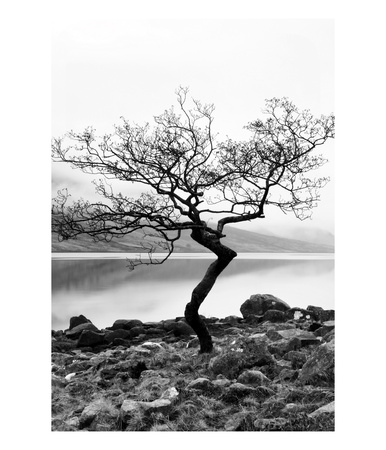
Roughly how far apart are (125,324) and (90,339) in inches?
21.3

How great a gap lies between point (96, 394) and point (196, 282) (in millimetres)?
1778

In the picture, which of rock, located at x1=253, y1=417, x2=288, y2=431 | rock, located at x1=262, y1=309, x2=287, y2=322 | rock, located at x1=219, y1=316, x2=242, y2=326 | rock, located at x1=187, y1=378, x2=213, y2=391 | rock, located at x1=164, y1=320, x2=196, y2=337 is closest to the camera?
rock, located at x1=253, y1=417, x2=288, y2=431

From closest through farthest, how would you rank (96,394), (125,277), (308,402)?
(308,402)
(96,394)
(125,277)

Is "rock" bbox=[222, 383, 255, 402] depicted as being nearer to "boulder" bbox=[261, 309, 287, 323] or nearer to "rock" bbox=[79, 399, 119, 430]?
"rock" bbox=[79, 399, 119, 430]

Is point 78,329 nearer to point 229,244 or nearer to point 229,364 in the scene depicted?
point 229,364

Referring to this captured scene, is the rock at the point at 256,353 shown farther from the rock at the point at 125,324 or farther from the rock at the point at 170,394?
the rock at the point at 125,324

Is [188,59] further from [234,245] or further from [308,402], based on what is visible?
[308,402]

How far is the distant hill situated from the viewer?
6520mm

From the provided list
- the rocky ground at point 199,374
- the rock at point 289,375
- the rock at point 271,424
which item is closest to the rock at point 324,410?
the rocky ground at point 199,374

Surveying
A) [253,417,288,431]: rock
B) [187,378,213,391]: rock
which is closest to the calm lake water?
[187,378,213,391]: rock

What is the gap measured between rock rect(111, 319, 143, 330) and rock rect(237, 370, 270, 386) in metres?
1.98

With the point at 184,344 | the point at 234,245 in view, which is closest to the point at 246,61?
the point at 234,245

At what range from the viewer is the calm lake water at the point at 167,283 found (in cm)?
655
